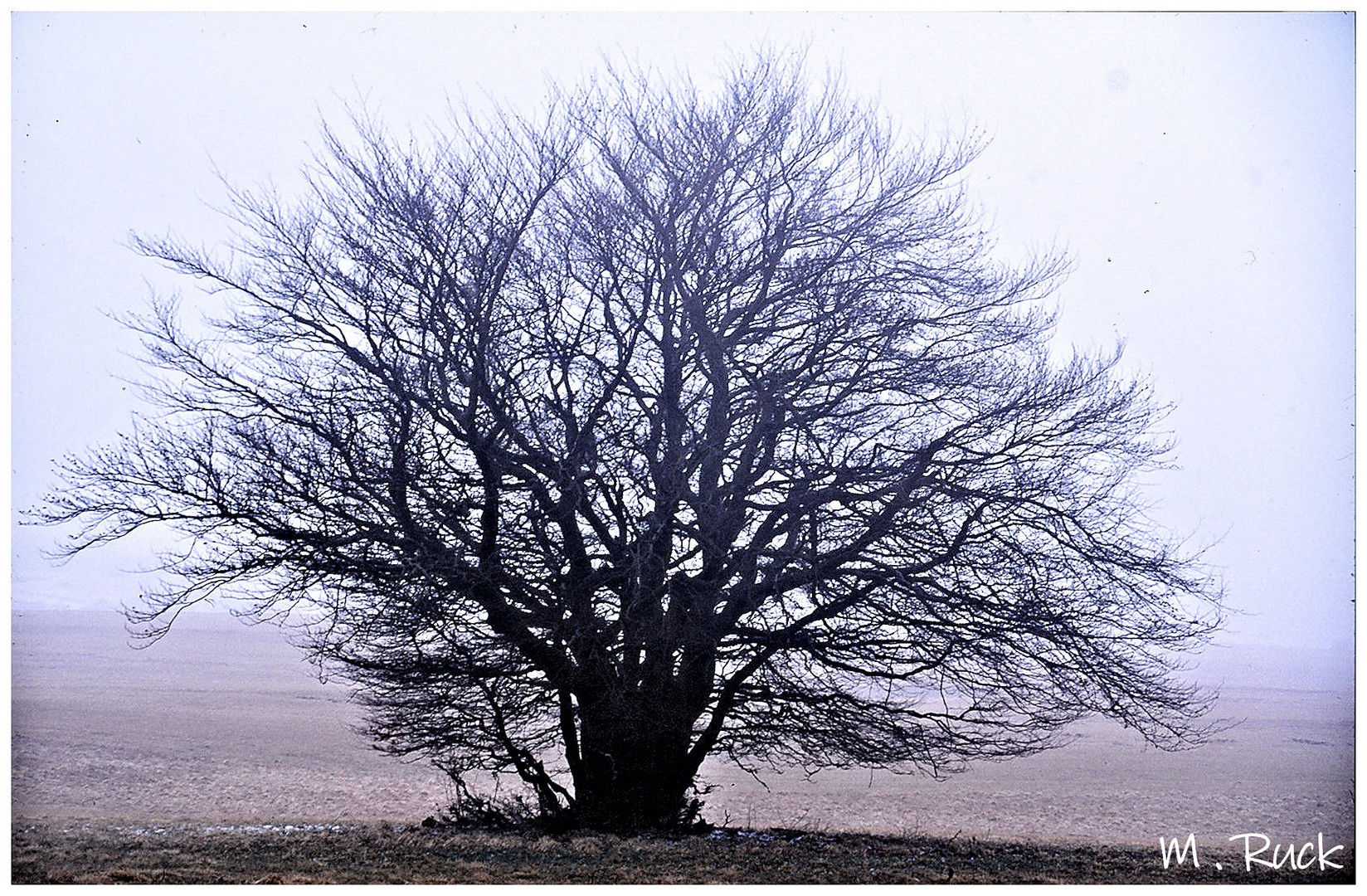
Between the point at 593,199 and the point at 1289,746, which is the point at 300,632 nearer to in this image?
the point at 593,199

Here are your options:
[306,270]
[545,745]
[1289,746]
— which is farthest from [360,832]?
[1289,746]

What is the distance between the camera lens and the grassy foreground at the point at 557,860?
7.09m

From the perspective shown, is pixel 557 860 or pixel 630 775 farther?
pixel 630 775

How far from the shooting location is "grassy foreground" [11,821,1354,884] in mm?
7090

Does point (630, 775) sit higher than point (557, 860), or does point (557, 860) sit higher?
point (630, 775)

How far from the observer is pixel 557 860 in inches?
290
